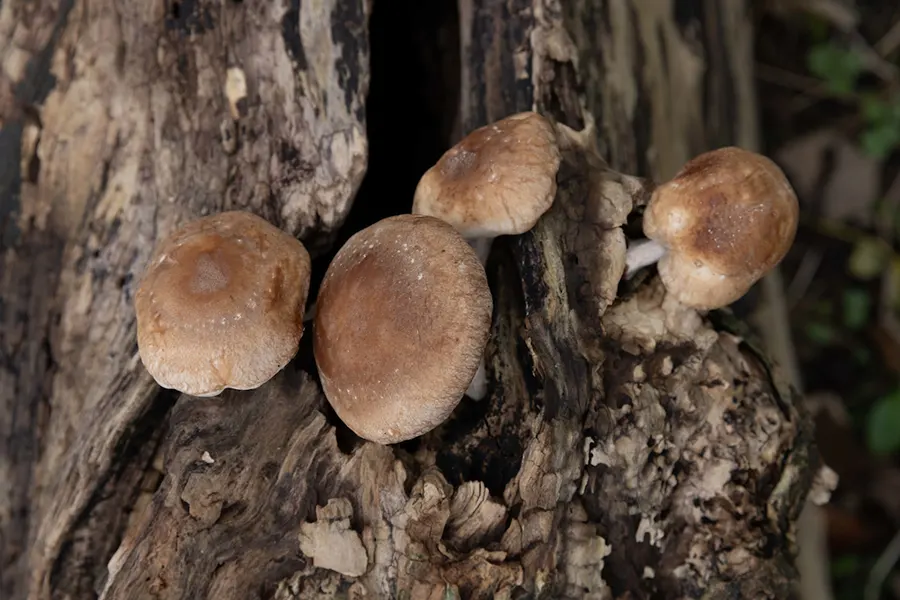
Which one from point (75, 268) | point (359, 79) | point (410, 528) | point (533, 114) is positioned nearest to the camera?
point (410, 528)

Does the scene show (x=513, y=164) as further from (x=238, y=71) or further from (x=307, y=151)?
(x=238, y=71)

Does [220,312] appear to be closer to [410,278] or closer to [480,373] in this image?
[410,278]

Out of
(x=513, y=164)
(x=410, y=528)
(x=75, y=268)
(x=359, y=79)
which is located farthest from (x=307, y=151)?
(x=410, y=528)

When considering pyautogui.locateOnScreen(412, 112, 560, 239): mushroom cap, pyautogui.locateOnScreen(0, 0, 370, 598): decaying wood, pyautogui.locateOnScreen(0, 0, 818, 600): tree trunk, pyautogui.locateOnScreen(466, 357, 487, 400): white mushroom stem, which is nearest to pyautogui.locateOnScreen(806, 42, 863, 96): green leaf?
pyautogui.locateOnScreen(0, 0, 818, 600): tree trunk

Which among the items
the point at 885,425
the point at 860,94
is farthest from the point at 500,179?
the point at 860,94

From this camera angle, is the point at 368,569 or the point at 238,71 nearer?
the point at 368,569

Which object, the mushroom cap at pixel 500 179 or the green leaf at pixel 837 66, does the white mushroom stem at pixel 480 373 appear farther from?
the green leaf at pixel 837 66
